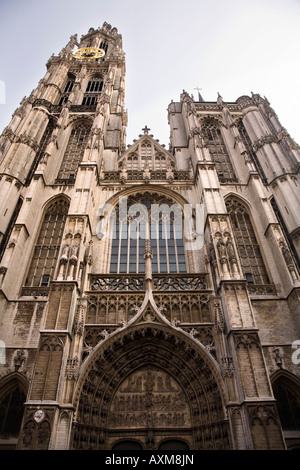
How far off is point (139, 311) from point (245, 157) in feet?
36.4

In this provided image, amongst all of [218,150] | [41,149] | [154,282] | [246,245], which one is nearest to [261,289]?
[246,245]

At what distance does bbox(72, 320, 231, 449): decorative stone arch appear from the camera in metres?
9.90

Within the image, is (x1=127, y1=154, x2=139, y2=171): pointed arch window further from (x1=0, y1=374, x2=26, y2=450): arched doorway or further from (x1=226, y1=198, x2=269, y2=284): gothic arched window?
(x1=0, y1=374, x2=26, y2=450): arched doorway

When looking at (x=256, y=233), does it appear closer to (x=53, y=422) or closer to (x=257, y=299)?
(x=257, y=299)

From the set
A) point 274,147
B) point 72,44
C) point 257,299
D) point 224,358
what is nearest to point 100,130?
point 274,147

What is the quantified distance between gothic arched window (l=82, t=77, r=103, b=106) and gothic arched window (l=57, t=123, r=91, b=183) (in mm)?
4040

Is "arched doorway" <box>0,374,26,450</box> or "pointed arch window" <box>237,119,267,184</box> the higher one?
"pointed arch window" <box>237,119,267,184</box>

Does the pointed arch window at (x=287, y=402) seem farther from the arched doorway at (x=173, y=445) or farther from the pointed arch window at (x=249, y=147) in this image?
the pointed arch window at (x=249, y=147)

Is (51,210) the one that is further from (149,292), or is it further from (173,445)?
(173,445)

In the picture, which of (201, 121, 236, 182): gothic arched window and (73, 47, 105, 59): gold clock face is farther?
(73, 47, 105, 59): gold clock face

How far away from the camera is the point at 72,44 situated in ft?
108

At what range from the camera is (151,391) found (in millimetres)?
11070

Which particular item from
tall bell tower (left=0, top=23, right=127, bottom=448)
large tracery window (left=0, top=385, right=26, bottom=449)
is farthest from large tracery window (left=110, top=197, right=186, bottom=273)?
large tracery window (left=0, top=385, right=26, bottom=449)

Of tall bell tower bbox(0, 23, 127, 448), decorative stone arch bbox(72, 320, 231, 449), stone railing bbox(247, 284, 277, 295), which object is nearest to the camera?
decorative stone arch bbox(72, 320, 231, 449)
